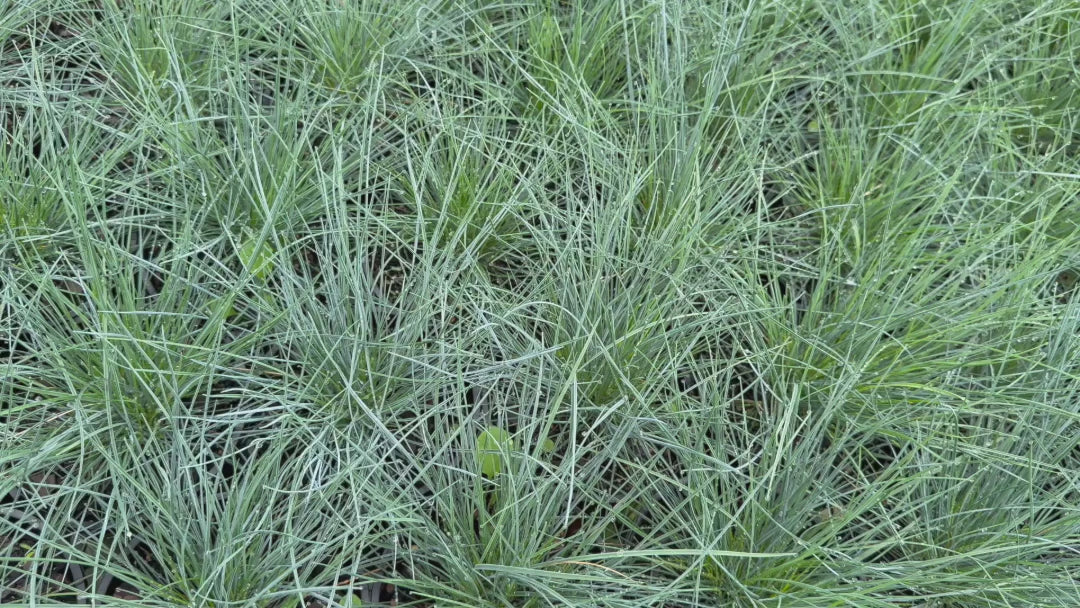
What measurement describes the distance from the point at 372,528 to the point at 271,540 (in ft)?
0.54

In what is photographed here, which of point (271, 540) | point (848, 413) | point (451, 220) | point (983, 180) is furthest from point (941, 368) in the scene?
point (271, 540)

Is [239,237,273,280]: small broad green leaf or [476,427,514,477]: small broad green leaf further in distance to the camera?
[239,237,273,280]: small broad green leaf

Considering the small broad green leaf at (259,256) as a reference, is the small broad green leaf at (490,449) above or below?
below

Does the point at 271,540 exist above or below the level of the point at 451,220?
below

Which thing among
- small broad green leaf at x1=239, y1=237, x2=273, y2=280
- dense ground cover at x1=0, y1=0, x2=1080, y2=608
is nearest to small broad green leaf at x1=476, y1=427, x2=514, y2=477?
dense ground cover at x1=0, y1=0, x2=1080, y2=608

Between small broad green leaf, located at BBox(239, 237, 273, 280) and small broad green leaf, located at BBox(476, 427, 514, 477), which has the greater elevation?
small broad green leaf, located at BBox(239, 237, 273, 280)

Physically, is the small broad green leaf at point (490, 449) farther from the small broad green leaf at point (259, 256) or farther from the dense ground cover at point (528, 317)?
the small broad green leaf at point (259, 256)

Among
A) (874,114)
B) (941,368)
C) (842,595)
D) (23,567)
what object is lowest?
(23,567)

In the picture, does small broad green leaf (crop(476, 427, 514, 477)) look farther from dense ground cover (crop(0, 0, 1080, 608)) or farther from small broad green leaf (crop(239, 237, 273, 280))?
small broad green leaf (crop(239, 237, 273, 280))

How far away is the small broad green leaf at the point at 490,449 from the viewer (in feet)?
5.43

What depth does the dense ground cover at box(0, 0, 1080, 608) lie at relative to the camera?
1.62m

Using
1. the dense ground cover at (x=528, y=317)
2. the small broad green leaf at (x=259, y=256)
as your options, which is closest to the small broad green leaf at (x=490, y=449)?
the dense ground cover at (x=528, y=317)

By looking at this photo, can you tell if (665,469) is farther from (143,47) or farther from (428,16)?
(143,47)

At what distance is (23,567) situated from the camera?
166 centimetres
